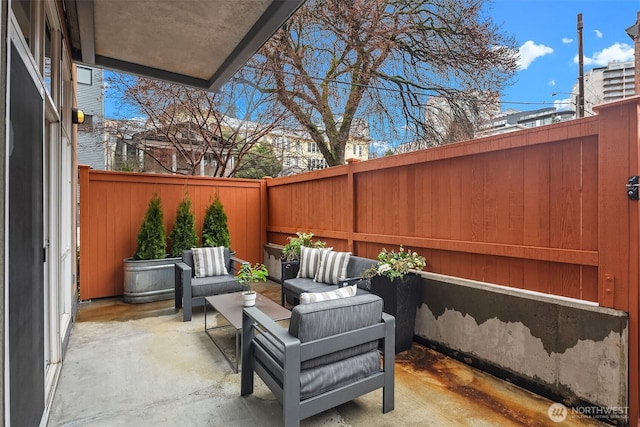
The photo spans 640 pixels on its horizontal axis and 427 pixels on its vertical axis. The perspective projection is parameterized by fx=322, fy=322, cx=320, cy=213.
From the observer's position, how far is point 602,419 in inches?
86.9

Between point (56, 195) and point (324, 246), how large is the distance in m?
3.36

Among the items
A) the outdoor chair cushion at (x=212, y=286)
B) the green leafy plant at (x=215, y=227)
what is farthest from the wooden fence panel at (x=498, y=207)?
the green leafy plant at (x=215, y=227)

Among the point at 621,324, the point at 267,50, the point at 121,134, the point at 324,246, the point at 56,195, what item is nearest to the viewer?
the point at 621,324

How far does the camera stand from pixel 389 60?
24.6ft

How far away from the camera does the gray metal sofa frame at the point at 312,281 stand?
157 inches

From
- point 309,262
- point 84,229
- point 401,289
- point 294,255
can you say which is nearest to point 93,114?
point 84,229

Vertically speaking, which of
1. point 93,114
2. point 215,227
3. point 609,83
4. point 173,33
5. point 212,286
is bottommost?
point 212,286

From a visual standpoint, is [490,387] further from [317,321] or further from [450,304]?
[317,321]

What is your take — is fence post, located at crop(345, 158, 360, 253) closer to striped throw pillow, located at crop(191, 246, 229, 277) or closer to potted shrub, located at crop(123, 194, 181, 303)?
striped throw pillow, located at crop(191, 246, 229, 277)

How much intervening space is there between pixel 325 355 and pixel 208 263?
330 cm

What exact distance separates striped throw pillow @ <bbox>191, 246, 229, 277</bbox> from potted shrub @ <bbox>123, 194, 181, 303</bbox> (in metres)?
0.78

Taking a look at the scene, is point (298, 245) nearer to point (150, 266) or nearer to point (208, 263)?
point (208, 263)

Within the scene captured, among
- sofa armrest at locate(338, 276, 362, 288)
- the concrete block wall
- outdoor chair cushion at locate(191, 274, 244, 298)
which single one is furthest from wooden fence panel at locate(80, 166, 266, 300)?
the concrete block wall

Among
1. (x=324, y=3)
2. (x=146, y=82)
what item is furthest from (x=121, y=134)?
(x=324, y=3)
